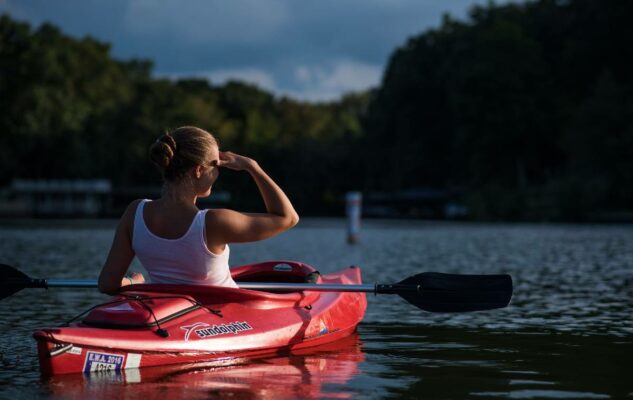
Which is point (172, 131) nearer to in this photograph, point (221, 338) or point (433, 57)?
point (221, 338)

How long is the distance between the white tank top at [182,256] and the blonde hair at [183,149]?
0.39 metres

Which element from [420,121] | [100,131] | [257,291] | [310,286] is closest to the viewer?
[257,291]

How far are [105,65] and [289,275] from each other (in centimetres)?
11189

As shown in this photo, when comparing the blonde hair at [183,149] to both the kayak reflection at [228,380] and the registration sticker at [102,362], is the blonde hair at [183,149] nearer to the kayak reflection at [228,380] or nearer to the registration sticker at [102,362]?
the registration sticker at [102,362]

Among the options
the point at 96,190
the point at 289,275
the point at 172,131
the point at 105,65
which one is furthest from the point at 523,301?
the point at 105,65

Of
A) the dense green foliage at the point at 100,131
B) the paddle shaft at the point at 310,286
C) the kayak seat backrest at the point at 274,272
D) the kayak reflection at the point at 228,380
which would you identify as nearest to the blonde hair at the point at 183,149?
the kayak reflection at the point at 228,380

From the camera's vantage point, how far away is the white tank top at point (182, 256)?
25.8 feet

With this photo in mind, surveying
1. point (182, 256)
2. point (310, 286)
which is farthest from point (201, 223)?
point (310, 286)

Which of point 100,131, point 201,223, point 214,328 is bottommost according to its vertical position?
point 214,328

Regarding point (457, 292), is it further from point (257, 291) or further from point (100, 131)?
point (100, 131)

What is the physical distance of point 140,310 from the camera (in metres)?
8.13

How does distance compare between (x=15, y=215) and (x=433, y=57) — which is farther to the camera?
(x=15, y=215)

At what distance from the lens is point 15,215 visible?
361 ft

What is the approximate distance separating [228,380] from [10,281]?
2698mm
